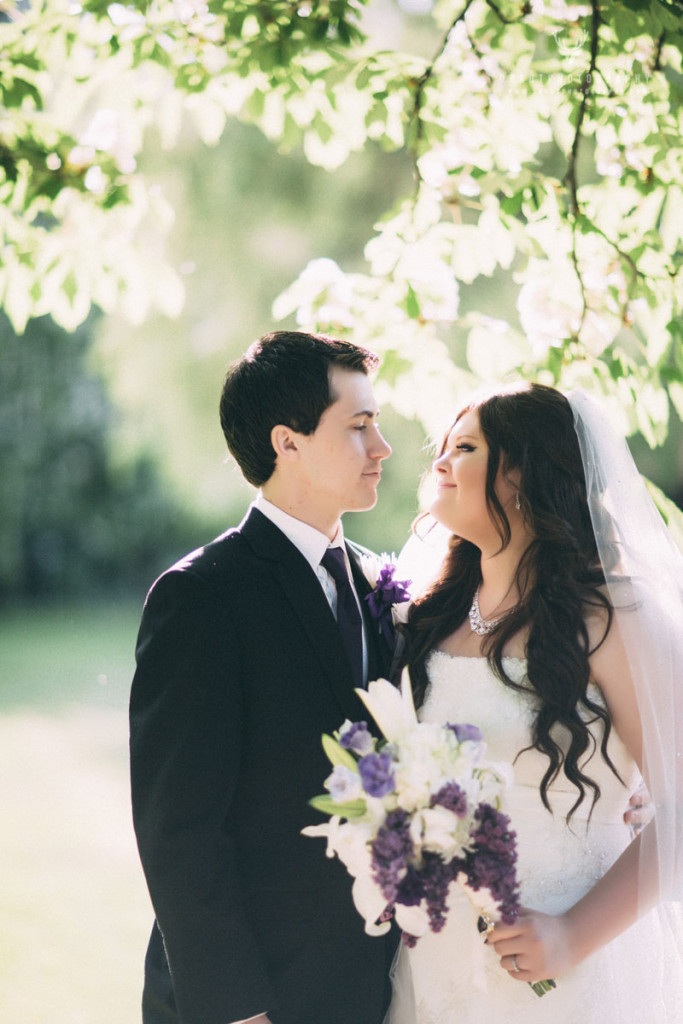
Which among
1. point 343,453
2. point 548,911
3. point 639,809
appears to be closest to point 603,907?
point 548,911

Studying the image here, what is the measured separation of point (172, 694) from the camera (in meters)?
2.17

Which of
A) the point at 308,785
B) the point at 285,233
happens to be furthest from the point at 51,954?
the point at 285,233

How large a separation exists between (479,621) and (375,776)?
0.93 metres

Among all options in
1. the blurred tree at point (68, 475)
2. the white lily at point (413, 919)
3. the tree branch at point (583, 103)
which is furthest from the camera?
the blurred tree at point (68, 475)

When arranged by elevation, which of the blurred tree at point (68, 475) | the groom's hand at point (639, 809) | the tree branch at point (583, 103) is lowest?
the groom's hand at point (639, 809)

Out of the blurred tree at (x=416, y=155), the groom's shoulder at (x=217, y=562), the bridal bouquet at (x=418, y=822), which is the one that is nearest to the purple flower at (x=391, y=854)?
the bridal bouquet at (x=418, y=822)

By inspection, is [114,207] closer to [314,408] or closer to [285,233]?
[314,408]

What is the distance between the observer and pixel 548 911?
7.71ft

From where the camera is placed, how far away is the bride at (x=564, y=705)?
2279 mm

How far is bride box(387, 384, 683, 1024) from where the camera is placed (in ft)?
7.48

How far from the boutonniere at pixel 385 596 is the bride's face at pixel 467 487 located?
0.62 feet

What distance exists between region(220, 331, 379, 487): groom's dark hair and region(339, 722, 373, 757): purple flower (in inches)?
33.1

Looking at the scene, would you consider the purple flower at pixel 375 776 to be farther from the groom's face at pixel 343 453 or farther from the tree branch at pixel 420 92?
the tree branch at pixel 420 92

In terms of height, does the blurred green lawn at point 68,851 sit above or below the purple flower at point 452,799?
above
